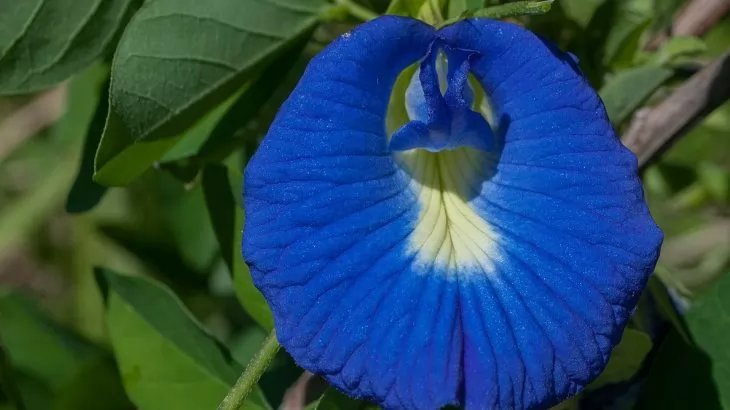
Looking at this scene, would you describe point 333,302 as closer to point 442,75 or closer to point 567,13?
point 442,75

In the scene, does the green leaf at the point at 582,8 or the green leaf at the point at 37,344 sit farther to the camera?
the green leaf at the point at 37,344

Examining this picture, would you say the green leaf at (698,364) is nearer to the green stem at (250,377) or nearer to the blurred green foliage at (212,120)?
the blurred green foliage at (212,120)

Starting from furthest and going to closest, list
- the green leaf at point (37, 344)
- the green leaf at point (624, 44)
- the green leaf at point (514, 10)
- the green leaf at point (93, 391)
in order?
the green leaf at point (37, 344)
the green leaf at point (93, 391)
the green leaf at point (624, 44)
the green leaf at point (514, 10)

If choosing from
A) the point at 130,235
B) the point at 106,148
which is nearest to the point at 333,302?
the point at 106,148

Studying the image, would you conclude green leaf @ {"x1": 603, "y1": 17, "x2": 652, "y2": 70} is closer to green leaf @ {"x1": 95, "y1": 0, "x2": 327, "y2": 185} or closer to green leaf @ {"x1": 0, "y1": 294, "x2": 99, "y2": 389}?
green leaf @ {"x1": 95, "y1": 0, "x2": 327, "y2": 185}

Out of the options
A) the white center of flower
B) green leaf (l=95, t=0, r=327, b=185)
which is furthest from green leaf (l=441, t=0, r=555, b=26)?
green leaf (l=95, t=0, r=327, b=185)

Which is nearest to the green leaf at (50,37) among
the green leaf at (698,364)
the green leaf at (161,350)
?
the green leaf at (161,350)

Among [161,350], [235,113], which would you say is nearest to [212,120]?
[235,113]

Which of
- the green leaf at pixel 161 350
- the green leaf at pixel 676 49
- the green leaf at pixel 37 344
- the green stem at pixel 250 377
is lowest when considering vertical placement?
the green leaf at pixel 37 344
